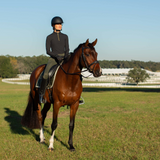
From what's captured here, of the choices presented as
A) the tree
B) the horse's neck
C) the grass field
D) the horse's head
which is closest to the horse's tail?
the grass field

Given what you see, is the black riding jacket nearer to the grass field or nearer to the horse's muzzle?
the horse's muzzle

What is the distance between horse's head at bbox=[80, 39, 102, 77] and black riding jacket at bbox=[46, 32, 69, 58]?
1.04 metres

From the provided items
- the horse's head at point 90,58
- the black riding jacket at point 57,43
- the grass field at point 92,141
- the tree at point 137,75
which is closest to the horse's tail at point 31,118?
the grass field at point 92,141

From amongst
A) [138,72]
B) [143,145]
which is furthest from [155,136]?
[138,72]

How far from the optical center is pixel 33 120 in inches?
325

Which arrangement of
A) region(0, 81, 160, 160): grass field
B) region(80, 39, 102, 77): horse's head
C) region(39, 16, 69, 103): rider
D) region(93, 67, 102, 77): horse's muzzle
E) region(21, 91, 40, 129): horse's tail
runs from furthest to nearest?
1. region(21, 91, 40, 129): horse's tail
2. region(39, 16, 69, 103): rider
3. region(0, 81, 160, 160): grass field
4. region(80, 39, 102, 77): horse's head
5. region(93, 67, 102, 77): horse's muzzle

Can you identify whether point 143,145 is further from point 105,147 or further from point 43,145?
point 43,145

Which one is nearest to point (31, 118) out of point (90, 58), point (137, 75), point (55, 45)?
point (55, 45)

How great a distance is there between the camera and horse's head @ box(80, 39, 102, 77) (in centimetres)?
569

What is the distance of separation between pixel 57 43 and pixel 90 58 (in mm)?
1640

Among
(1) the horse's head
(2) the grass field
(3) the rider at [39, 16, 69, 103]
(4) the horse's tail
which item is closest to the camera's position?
(1) the horse's head

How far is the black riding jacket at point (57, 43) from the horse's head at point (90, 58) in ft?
3.41

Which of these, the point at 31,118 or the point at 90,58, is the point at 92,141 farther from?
the point at 90,58

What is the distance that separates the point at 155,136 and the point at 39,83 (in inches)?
197
